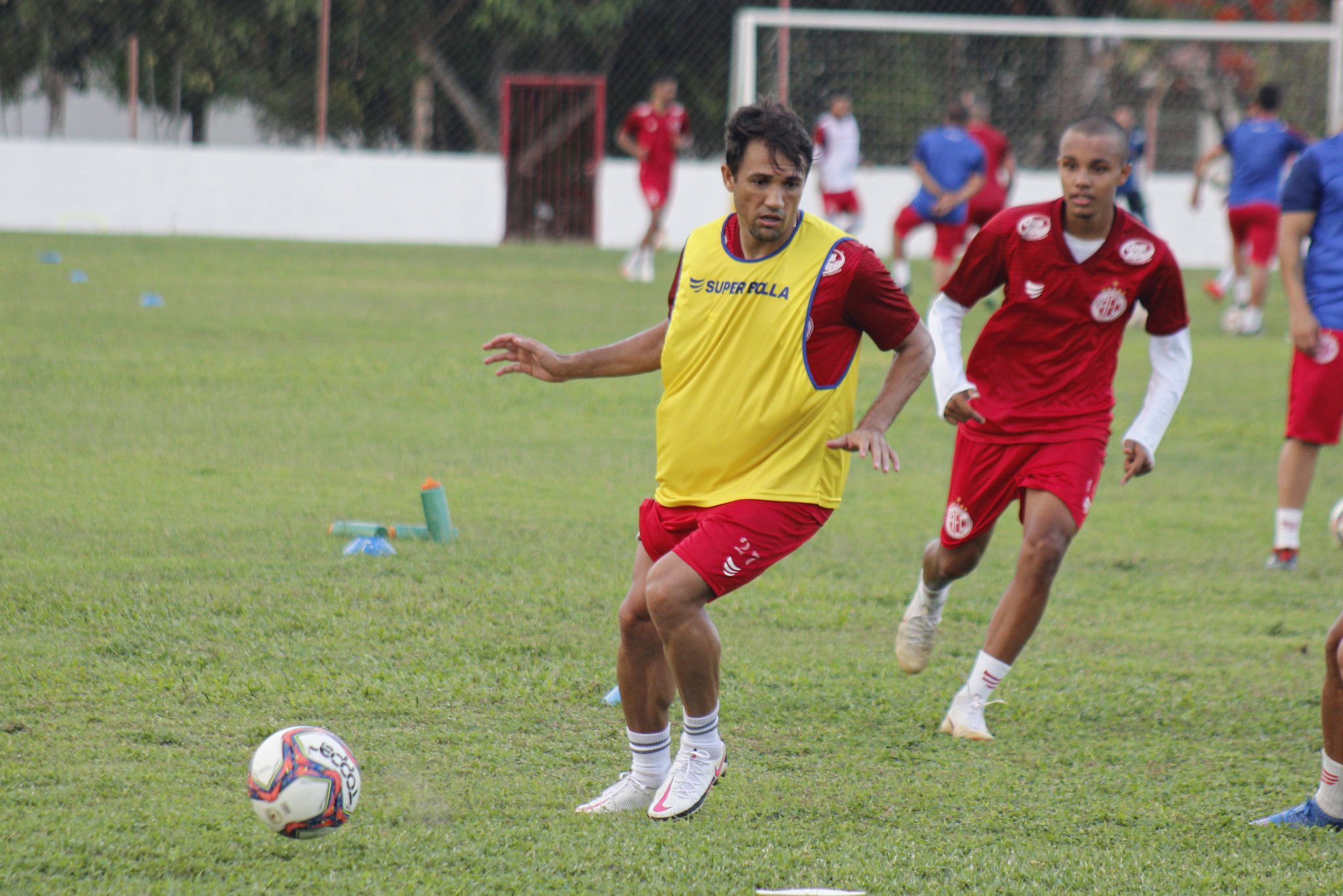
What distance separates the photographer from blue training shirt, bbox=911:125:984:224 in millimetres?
16906

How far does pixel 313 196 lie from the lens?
87.3ft

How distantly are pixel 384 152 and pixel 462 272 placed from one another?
10.4m

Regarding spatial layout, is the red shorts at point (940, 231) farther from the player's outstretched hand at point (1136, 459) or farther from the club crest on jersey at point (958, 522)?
the player's outstretched hand at point (1136, 459)

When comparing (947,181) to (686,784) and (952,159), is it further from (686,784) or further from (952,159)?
(686,784)

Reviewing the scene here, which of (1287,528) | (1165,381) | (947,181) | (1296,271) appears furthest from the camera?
(947,181)

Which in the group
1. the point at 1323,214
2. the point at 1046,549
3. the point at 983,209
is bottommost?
the point at 1046,549

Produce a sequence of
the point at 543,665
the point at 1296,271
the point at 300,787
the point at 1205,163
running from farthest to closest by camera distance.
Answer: the point at 1205,163, the point at 1296,271, the point at 543,665, the point at 300,787

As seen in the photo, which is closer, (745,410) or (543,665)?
(745,410)

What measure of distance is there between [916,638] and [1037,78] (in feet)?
77.6

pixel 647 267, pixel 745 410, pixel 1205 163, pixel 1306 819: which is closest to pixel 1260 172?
pixel 1205 163

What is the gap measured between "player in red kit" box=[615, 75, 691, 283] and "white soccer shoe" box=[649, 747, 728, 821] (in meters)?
16.3

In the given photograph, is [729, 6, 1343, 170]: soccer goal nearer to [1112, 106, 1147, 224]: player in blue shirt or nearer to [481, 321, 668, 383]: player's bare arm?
[1112, 106, 1147, 224]: player in blue shirt

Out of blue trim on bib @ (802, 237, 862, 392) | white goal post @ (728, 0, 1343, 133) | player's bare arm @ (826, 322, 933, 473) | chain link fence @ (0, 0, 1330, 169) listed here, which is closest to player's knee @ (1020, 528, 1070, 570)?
player's bare arm @ (826, 322, 933, 473)

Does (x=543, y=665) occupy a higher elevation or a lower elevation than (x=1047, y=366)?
lower
